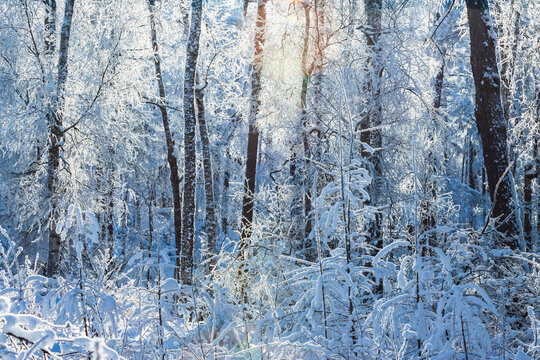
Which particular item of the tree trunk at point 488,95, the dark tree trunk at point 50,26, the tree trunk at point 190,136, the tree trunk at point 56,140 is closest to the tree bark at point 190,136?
the tree trunk at point 190,136

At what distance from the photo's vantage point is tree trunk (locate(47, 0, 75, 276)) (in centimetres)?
1003

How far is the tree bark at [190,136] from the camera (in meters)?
8.98

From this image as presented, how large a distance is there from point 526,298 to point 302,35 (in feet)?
25.0

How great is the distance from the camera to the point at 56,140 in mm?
10555

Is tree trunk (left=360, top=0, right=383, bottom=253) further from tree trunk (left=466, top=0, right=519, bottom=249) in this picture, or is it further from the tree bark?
the tree bark

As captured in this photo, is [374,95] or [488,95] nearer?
[488,95]

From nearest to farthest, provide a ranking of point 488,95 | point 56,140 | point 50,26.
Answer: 1. point 488,95
2. point 56,140
3. point 50,26

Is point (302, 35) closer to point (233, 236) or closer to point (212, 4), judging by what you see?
point (212, 4)

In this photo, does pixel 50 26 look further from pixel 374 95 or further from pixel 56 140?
pixel 374 95

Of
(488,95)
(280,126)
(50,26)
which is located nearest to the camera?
(488,95)

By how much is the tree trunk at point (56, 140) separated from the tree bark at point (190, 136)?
3377 millimetres

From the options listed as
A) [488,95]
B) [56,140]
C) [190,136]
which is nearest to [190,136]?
[190,136]

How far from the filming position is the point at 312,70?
9.94 metres

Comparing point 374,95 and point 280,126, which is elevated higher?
point 374,95
